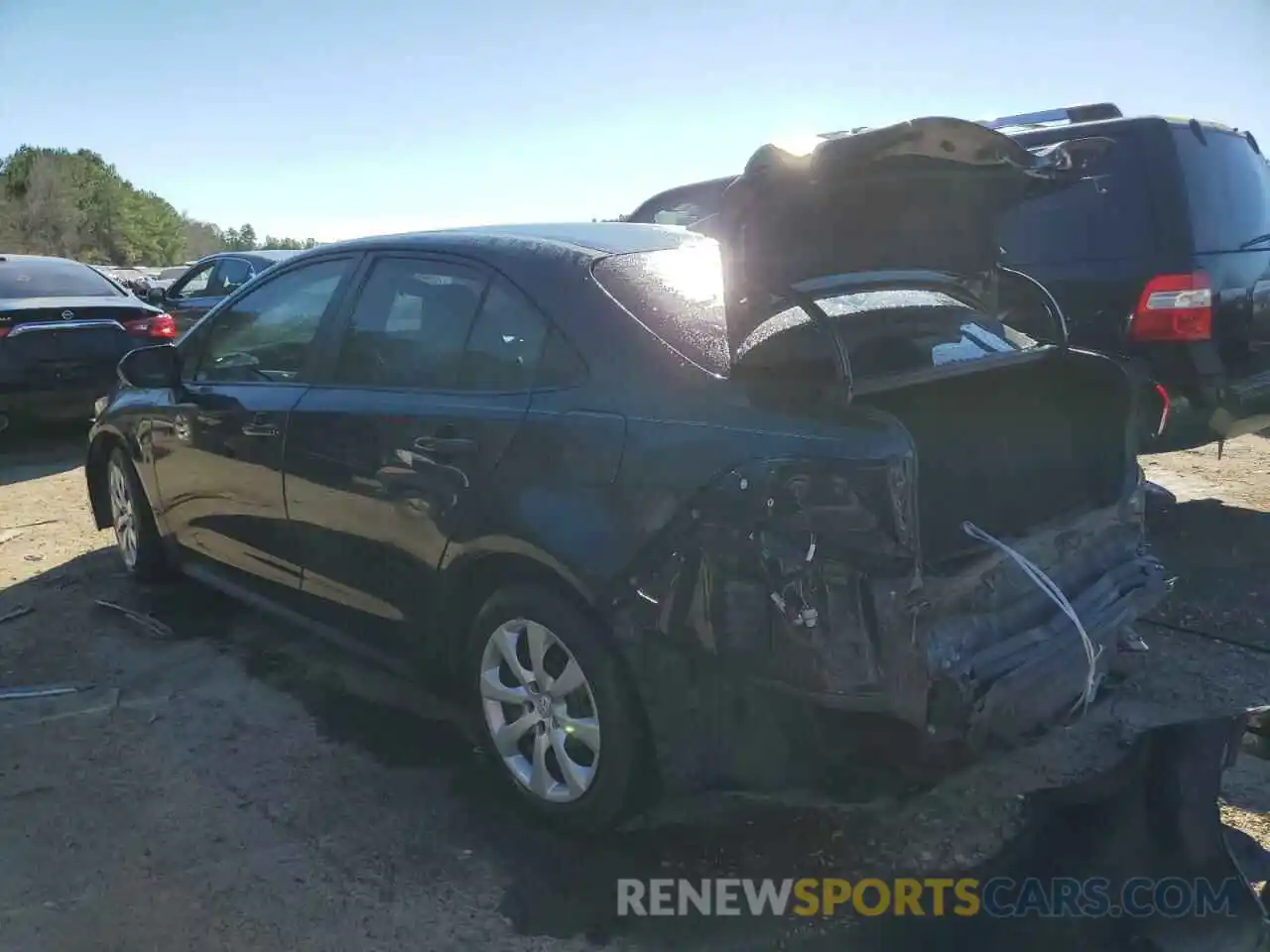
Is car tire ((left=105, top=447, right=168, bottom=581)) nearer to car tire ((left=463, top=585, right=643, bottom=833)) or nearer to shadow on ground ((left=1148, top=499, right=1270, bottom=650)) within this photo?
car tire ((left=463, top=585, right=643, bottom=833))

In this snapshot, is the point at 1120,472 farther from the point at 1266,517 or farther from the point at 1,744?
the point at 1,744

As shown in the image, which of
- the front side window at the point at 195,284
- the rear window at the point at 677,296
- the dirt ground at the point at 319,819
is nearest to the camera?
the dirt ground at the point at 319,819

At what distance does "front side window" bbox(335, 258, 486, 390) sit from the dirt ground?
1.26 meters

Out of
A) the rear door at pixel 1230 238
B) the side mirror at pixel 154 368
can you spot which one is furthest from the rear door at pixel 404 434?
the rear door at pixel 1230 238

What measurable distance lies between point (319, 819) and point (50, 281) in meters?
7.77

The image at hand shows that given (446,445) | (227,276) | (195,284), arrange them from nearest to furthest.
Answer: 1. (446,445)
2. (227,276)
3. (195,284)

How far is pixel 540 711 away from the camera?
2.92m

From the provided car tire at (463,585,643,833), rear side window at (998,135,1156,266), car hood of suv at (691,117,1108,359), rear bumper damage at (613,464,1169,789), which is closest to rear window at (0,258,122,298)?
car tire at (463,585,643,833)

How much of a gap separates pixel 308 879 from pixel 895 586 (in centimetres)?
177

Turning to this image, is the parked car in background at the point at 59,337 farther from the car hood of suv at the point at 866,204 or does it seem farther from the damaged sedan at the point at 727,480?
the car hood of suv at the point at 866,204

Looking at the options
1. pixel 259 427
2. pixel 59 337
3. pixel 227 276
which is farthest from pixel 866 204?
pixel 227 276

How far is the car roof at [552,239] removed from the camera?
312 cm

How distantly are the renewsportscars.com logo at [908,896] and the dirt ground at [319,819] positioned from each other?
2.1 inches

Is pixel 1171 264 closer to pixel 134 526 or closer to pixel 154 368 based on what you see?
pixel 154 368
